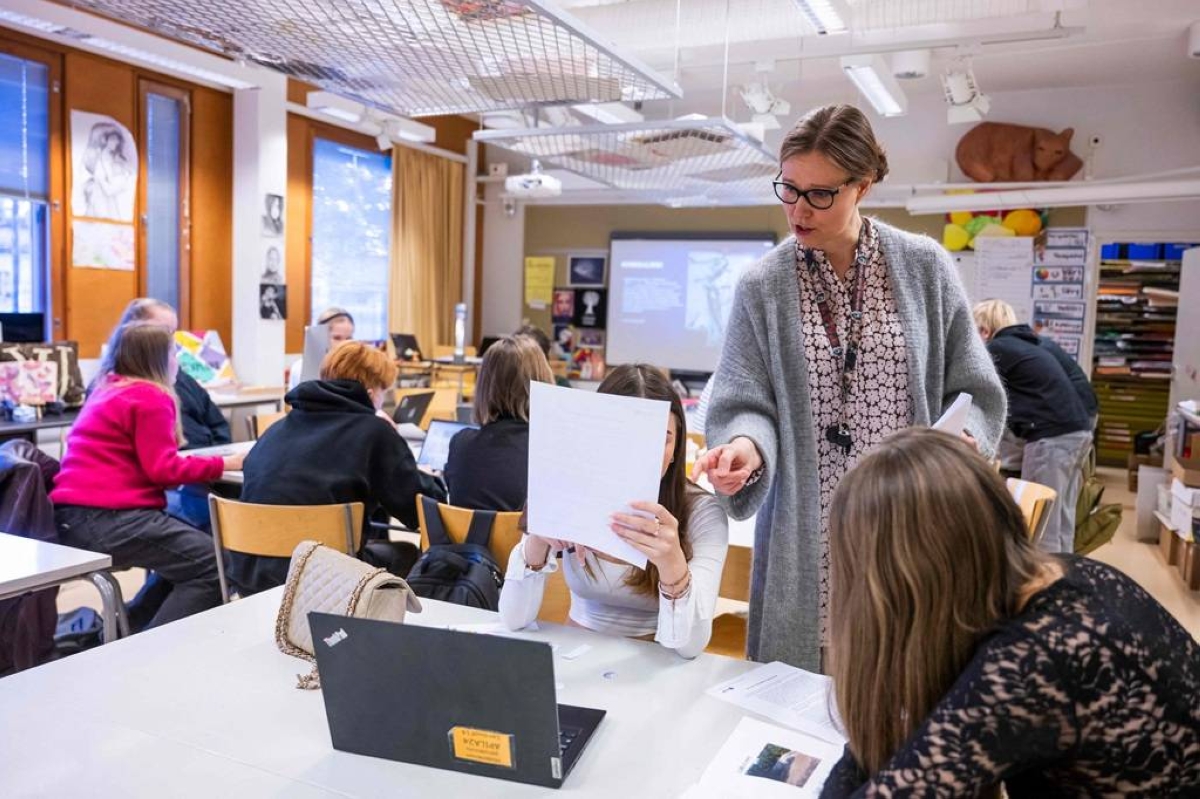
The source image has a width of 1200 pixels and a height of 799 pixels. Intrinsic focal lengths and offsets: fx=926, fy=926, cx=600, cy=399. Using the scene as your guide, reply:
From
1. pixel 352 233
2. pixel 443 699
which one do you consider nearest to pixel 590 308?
pixel 352 233

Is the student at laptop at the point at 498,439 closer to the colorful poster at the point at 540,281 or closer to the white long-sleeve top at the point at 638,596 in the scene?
the white long-sleeve top at the point at 638,596

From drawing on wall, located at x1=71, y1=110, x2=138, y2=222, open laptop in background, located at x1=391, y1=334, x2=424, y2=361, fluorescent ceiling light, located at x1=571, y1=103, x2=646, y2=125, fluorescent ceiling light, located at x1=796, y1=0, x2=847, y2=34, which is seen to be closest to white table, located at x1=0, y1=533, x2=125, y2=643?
fluorescent ceiling light, located at x1=796, y1=0, x2=847, y2=34

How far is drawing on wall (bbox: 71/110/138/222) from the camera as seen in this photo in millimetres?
6164

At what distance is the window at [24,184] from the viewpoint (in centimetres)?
583

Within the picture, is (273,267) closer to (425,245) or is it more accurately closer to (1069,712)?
(425,245)

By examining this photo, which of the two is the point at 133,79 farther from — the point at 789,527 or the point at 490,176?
the point at 789,527

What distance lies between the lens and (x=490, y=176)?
33.2 feet

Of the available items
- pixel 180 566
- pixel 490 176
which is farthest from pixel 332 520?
pixel 490 176

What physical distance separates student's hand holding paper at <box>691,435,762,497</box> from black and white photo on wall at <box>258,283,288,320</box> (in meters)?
6.46

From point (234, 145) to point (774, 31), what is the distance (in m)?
4.21

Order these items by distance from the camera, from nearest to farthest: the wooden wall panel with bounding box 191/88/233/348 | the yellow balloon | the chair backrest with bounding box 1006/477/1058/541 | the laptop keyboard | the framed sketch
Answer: the laptop keyboard → the chair backrest with bounding box 1006/477/1058/541 → the wooden wall panel with bounding box 191/88/233/348 → the yellow balloon → the framed sketch

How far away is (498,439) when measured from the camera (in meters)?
2.81

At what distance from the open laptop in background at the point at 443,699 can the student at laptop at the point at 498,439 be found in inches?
59.4

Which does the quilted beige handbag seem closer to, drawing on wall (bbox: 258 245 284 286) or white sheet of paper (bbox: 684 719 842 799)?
white sheet of paper (bbox: 684 719 842 799)
